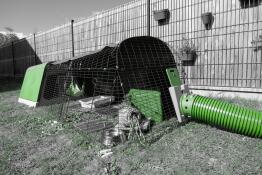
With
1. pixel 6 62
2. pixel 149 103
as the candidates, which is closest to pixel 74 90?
pixel 149 103

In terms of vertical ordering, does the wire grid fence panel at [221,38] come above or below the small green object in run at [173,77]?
above

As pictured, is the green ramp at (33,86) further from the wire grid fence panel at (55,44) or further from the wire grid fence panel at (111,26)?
the wire grid fence panel at (55,44)

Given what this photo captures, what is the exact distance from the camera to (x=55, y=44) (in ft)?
33.3

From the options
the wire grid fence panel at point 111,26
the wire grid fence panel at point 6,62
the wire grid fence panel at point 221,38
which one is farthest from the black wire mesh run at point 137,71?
the wire grid fence panel at point 6,62

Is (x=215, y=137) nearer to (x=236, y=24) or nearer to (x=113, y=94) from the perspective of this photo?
(x=236, y=24)

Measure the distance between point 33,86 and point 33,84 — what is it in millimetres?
62

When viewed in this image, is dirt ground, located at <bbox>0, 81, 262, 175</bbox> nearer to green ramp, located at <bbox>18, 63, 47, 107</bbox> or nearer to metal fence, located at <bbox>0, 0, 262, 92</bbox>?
metal fence, located at <bbox>0, 0, 262, 92</bbox>

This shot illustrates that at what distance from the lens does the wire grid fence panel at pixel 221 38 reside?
423cm

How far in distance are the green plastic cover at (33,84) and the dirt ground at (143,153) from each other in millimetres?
1864

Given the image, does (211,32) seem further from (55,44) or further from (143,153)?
(55,44)

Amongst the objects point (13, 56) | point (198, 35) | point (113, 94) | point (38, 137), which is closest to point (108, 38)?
point (113, 94)

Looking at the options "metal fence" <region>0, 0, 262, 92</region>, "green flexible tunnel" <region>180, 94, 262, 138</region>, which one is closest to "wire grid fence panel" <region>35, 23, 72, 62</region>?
"metal fence" <region>0, 0, 262, 92</region>

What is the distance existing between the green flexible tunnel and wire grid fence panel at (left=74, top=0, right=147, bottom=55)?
322 cm

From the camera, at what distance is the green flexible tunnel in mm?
2806
